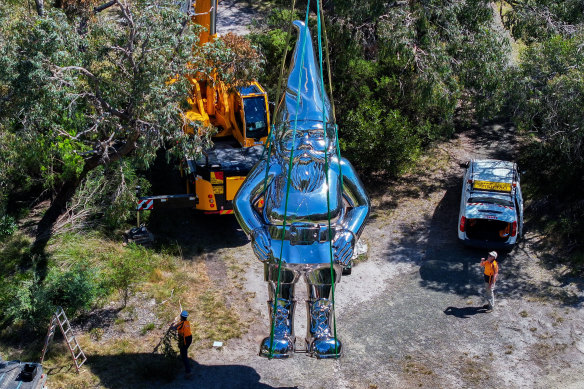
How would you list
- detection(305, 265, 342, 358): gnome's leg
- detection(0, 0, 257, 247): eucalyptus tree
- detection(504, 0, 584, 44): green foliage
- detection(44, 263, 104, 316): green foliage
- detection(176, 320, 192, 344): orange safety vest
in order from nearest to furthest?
detection(305, 265, 342, 358): gnome's leg
detection(176, 320, 192, 344): orange safety vest
detection(0, 0, 257, 247): eucalyptus tree
detection(44, 263, 104, 316): green foliage
detection(504, 0, 584, 44): green foliage

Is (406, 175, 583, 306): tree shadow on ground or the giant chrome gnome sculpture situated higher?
the giant chrome gnome sculpture

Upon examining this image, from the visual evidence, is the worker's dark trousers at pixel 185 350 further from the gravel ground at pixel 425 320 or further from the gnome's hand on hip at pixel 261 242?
the gnome's hand on hip at pixel 261 242

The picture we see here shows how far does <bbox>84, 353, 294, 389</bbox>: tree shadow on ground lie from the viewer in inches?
372

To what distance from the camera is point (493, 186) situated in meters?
13.4

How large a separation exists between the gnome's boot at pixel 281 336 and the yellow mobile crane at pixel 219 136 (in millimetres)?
4884

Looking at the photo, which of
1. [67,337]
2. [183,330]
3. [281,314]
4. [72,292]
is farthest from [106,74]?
[281,314]

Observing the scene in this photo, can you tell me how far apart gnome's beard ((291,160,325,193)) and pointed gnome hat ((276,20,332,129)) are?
Result: 1.72ft

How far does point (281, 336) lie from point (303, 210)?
166 cm

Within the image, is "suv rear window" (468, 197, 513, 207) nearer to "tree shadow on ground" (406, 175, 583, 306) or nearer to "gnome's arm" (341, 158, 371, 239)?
"tree shadow on ground" (406, 175, 583, 306)

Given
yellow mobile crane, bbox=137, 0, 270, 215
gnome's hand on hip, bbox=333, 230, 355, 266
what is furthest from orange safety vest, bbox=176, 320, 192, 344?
yellow mobile crane, bbox=137, 0, 270, 215

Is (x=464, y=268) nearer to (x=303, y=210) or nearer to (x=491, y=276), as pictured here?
(x=491, y=276)

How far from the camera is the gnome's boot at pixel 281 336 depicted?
323 inches

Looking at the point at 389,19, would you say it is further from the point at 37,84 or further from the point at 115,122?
the point at 37,84

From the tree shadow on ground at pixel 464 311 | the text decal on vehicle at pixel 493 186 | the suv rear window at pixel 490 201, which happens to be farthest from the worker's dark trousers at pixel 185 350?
the text decal on vehicle at pixel 493 186
